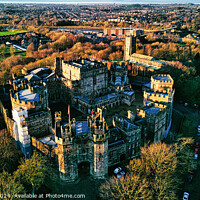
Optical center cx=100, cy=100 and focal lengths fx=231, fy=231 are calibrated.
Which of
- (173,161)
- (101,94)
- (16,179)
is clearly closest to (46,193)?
(16,179)

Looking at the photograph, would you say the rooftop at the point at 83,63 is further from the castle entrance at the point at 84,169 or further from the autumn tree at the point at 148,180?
the autumn tree at the point at 148,180

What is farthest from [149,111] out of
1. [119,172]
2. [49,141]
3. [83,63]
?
[83,63]

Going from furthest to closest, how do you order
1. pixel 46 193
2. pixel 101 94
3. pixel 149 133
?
pixel 101 94 < pixel 149 133 < pixel 46 193

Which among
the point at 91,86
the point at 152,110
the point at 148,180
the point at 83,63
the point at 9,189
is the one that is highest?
the point at 83,63

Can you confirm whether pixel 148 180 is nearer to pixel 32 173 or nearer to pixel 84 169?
pixel 84 169

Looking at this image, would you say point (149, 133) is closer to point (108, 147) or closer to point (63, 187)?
point (108, 147)

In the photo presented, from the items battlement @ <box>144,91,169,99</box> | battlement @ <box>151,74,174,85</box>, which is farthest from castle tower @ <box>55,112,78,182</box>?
battlement @ <box>151,74,174,85</box>
